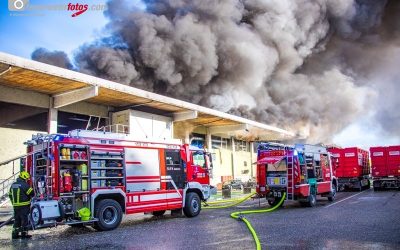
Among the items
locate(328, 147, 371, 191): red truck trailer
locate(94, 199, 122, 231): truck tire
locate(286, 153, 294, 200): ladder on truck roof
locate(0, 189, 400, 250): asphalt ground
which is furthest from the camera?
locate(328, 147, 371, 191): red truck trailer

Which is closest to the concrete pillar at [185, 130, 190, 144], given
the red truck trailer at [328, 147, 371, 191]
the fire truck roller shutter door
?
the red truck trailer at [328, 147, 371, 191]

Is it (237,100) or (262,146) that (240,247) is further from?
(237,100)

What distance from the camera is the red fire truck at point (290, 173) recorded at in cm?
1253

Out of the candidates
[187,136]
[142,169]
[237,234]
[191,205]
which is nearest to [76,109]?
[187,136]

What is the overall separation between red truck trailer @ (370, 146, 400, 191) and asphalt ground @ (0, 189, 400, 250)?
→ 11.4 metres

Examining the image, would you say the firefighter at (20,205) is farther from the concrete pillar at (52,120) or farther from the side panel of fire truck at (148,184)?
the concrete pillar at (52,120)

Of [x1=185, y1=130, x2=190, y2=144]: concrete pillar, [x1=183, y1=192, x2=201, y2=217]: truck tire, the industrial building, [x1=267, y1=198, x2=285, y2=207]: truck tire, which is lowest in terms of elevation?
[x1=267, y1=198, x2=285, y2=207]: truck tire

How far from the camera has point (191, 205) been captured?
11164 mm

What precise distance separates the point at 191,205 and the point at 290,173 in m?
3.63

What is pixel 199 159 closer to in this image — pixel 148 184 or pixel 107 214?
pixel 148 184

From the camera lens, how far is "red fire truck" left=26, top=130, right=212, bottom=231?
8242 mm

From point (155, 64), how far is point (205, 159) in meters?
14.8

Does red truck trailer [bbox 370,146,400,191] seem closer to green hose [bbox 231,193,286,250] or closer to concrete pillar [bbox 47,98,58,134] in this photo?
green hose [bbox 231,193,286,250]

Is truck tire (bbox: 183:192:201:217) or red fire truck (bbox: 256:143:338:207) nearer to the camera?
truck tire (bbox: 183:192:201:217)
